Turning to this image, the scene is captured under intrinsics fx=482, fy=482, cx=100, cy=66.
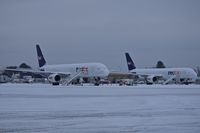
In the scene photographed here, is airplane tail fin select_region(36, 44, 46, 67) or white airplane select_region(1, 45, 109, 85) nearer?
white airplane select_region(1, 45, 109, 85)

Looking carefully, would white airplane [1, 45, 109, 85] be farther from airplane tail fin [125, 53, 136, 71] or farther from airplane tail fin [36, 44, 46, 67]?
airplane tail fin [125, 53, 136, 71]

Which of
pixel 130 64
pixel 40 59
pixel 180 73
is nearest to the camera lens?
pixel 180 73

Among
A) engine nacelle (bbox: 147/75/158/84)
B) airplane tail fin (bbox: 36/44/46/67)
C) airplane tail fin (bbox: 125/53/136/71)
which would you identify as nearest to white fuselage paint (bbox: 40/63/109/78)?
engine nacelle (bbox: 147/75/158/84)

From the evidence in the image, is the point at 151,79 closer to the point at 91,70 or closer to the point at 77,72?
the point at 77,72

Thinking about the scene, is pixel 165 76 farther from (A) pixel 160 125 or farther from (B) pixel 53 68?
(A) pixel 160 125

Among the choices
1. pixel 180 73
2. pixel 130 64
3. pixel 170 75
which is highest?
pixel 130 64

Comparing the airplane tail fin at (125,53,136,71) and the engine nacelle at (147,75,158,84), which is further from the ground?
the airplane tail fin at (125,53,136,71)

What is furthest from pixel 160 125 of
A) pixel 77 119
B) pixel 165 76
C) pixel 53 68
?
pixel 165 76

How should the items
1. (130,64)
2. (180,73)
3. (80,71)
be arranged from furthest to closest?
1. (130,64)
2. (180,73)
3. (80,71)

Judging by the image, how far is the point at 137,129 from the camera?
13.9m

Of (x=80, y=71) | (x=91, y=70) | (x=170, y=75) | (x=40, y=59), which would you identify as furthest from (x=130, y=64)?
(x=91, y=70)

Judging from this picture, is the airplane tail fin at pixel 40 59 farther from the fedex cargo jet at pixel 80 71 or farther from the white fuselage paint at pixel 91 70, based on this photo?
the white fuselage paint at pixel 91 70

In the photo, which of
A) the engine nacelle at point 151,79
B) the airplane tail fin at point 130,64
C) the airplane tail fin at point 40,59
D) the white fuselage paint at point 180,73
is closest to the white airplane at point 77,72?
the airplane tail fin at point 40,59

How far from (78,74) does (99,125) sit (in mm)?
72418
